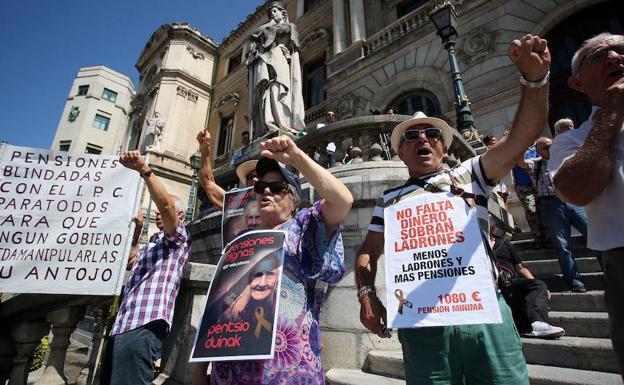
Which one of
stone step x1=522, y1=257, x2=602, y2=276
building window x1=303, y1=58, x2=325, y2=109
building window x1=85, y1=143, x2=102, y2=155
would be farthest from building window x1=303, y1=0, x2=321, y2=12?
building window x1=85, y1=143, x2=102, y2=155

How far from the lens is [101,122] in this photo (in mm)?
40219

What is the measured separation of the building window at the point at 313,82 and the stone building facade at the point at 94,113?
29.2 meters

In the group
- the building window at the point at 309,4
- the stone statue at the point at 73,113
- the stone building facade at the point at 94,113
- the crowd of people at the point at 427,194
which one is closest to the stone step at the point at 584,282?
the crowd of people at the point at 427,194

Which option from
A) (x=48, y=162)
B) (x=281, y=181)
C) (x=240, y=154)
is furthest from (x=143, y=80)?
(x=281, y=181)

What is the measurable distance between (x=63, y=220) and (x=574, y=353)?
4447 mm

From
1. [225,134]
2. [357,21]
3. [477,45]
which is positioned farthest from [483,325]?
[225,134]

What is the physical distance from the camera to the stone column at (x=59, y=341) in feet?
9.97

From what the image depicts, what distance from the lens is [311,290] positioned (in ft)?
5.26

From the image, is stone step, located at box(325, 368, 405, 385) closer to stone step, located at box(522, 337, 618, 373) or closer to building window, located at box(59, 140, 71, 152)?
stone step, located at box(522, 337, 618, 373)

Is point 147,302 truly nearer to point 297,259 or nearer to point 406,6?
point 297,259

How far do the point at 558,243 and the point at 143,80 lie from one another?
106 feet

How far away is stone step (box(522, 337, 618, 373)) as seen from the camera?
2355mm

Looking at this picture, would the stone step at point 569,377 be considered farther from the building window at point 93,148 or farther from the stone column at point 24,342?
the building window at point 93,148

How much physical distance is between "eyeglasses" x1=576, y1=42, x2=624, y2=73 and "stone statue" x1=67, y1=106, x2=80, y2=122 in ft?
161
